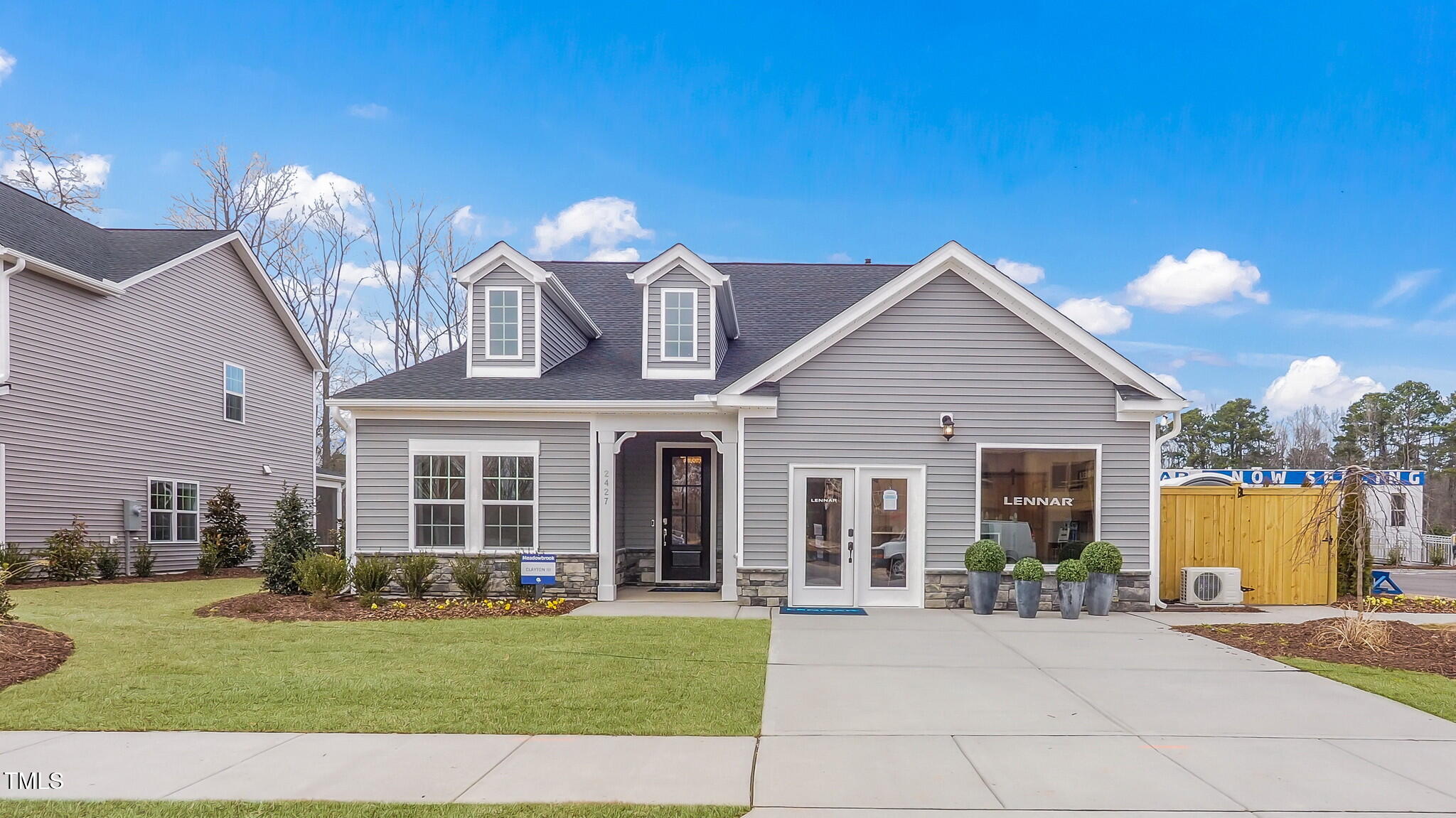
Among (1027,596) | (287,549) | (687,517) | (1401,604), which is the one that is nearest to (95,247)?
(287,549)

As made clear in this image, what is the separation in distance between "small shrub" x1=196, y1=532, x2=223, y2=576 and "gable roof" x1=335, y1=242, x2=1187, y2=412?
24.5ft

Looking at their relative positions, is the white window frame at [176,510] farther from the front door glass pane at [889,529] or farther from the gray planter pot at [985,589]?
the gray planter pot at [985,589]

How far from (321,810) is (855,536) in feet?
29.5

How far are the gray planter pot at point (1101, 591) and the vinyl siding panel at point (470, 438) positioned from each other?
7171 mm

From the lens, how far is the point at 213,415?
20.0 metres

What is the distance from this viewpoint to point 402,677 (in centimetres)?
736

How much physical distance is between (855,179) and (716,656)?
17.9 metres

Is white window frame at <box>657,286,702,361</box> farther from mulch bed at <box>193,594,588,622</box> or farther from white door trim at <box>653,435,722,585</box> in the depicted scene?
mulch bed at <box>193,594,588,622</box>

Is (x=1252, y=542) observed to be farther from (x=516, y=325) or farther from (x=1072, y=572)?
(x=516, y=325)

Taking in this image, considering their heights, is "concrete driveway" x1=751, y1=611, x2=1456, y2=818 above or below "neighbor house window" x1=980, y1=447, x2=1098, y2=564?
below

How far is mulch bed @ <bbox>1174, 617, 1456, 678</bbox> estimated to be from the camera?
845cm

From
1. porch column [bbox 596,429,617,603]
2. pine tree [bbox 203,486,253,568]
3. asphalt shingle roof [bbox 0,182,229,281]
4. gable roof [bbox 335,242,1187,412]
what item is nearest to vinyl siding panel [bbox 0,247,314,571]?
asphalt shingle roof [bbox 0,182,229,281]

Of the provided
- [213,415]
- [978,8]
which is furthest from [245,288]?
[978,8]

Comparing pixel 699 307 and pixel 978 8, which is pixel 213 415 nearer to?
pixel 699 307
